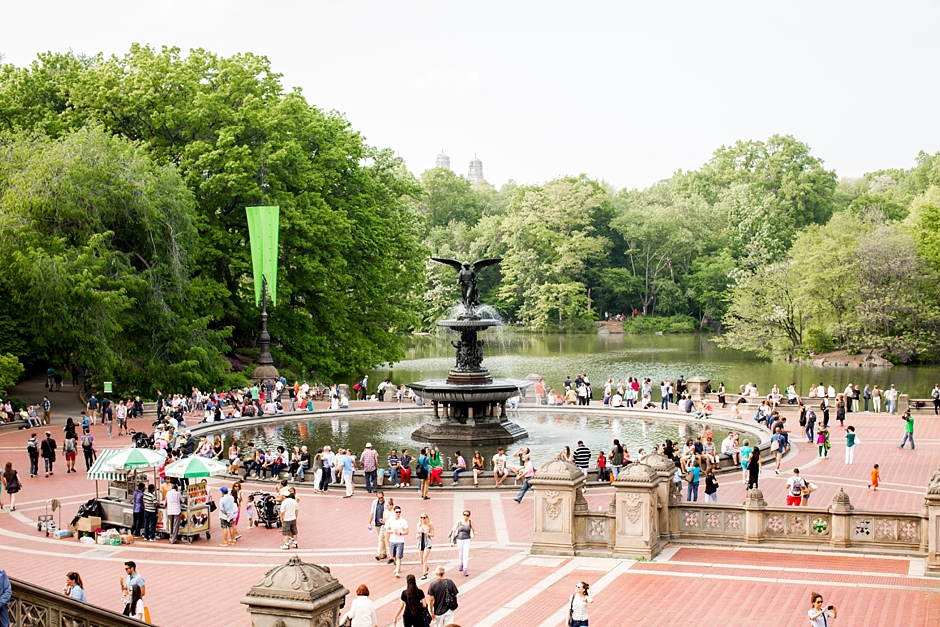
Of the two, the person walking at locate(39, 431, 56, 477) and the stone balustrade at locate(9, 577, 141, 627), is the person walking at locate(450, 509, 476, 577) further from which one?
the person walking at locate(39, 431, 56, 477)

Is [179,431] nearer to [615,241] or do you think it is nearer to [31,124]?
[31,124]

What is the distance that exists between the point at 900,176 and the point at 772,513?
438 ft

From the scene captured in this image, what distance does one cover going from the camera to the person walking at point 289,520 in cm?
2027

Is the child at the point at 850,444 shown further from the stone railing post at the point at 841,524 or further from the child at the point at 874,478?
the stone railing post at the point at 841,524

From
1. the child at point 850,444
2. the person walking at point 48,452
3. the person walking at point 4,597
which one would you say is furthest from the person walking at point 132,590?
the child at point 850,444

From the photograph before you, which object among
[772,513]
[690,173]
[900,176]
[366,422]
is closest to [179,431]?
[366,422]

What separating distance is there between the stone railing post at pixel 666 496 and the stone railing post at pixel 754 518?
129 cm

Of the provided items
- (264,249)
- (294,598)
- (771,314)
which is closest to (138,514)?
(294,598)

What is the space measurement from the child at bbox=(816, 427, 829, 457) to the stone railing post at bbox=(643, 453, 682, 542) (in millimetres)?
12055

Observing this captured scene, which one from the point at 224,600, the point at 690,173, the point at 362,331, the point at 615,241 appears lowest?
the point at 224,600

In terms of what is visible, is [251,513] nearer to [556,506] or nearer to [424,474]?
[424,474]

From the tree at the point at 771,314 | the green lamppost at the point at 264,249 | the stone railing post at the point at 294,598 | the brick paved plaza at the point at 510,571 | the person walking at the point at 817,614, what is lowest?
the brick paved plaza at the point at 510,571

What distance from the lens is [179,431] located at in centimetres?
3403

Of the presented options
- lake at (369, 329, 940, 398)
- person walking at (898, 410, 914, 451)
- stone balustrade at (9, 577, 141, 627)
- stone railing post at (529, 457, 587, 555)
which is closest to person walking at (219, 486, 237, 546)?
stone railing post at (529, 457, 587, 555)
